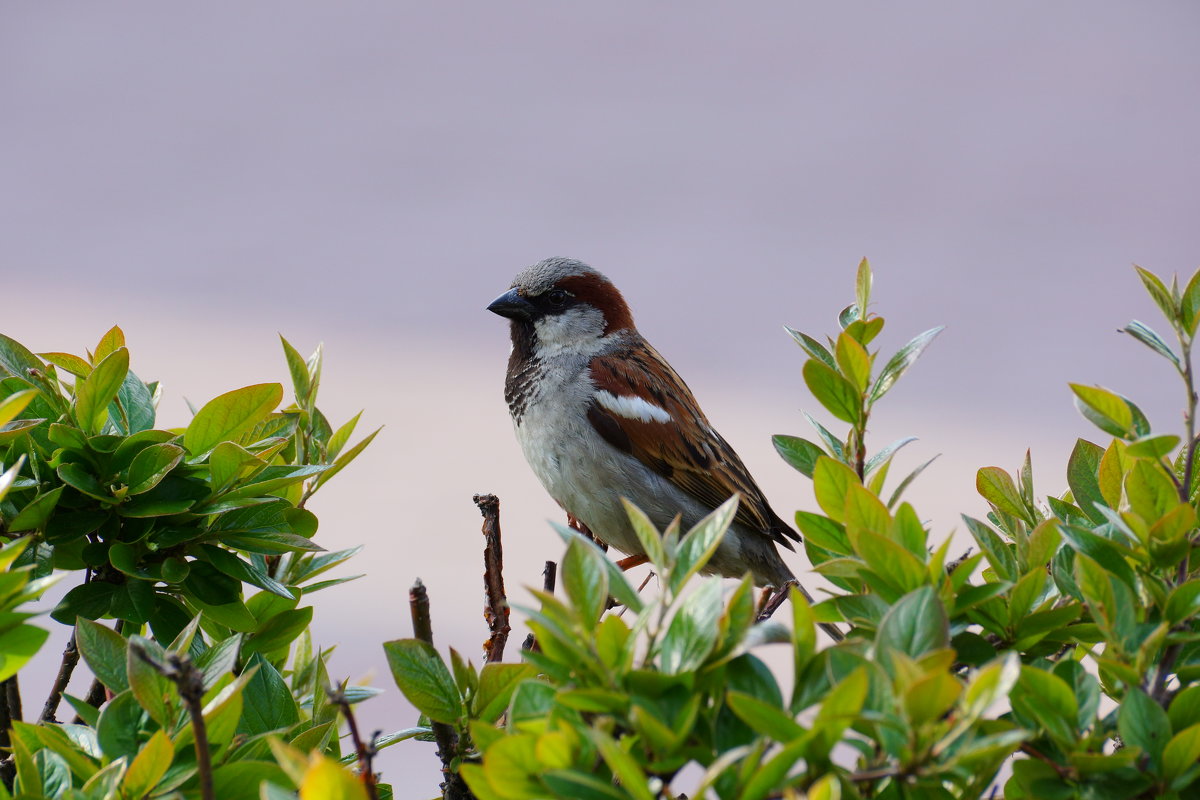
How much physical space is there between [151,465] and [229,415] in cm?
5

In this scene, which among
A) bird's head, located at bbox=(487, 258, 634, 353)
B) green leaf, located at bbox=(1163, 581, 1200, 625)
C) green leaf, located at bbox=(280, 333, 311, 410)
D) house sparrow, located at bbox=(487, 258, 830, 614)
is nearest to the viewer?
green leaf, located at bbox=(1163, 581, 1200, 625)

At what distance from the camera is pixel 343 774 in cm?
35

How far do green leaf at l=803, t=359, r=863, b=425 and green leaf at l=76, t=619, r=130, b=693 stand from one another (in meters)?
0.36

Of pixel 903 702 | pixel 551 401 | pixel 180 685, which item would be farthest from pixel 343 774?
pixel 551 401

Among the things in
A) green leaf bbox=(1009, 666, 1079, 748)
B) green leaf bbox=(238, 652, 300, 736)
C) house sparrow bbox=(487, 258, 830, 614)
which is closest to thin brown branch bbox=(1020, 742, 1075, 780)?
green leaf bbox=(1009, 666, 1079, 748)

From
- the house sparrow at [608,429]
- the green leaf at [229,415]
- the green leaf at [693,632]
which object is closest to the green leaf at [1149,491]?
the green leaf at [693,632]

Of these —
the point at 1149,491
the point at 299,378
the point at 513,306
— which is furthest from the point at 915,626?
the point at 513,306

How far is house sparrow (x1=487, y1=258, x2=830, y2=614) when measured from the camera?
1718 millimetres

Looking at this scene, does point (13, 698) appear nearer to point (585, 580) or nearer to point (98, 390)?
point (98, 390)

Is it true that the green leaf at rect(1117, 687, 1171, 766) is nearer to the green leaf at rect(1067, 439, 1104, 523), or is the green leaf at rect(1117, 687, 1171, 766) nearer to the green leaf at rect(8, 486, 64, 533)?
the green leaf at rect(1067, 439, 1104, 523)

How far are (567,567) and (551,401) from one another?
1.32 m

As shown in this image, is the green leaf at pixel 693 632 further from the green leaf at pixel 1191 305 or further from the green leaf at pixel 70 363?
the green leaf at pixel 70 363

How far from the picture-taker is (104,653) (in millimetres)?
517

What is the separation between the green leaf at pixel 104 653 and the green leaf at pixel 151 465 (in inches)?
3.9
